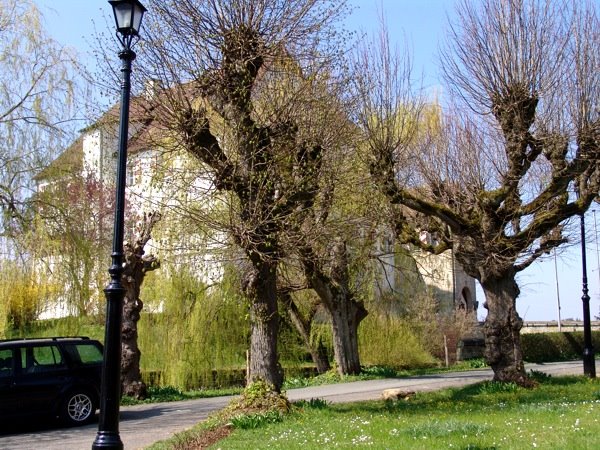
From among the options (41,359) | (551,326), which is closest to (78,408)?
(41,359)

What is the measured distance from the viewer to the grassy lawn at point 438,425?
329 inches

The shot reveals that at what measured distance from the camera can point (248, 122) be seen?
12.5 meters

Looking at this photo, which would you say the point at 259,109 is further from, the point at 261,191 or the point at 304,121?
the point at 261,191

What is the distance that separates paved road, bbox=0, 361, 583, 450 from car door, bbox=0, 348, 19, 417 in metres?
0.50

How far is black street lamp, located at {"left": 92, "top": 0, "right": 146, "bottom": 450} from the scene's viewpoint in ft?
23.7

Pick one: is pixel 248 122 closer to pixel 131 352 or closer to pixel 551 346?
pixel 131 352

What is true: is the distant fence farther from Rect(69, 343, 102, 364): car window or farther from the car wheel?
the car wheel

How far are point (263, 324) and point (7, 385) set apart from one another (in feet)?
16.1

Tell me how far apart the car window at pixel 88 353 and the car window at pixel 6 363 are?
1425 millimetres

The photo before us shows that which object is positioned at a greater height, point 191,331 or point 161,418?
point 191,331

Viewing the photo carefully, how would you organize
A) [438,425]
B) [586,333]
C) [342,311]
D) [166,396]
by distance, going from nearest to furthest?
[438,425]
[166,396]
[586,333]
[342,311]

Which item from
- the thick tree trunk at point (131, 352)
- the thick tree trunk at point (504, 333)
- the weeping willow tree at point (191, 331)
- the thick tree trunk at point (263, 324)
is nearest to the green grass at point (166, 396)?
the thick tree trunk at point (131, 352)

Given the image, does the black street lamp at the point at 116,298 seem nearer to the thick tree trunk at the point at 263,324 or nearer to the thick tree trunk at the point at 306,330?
the thick tree trunk at the point at 263,324

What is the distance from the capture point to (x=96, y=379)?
1402 centimetres
